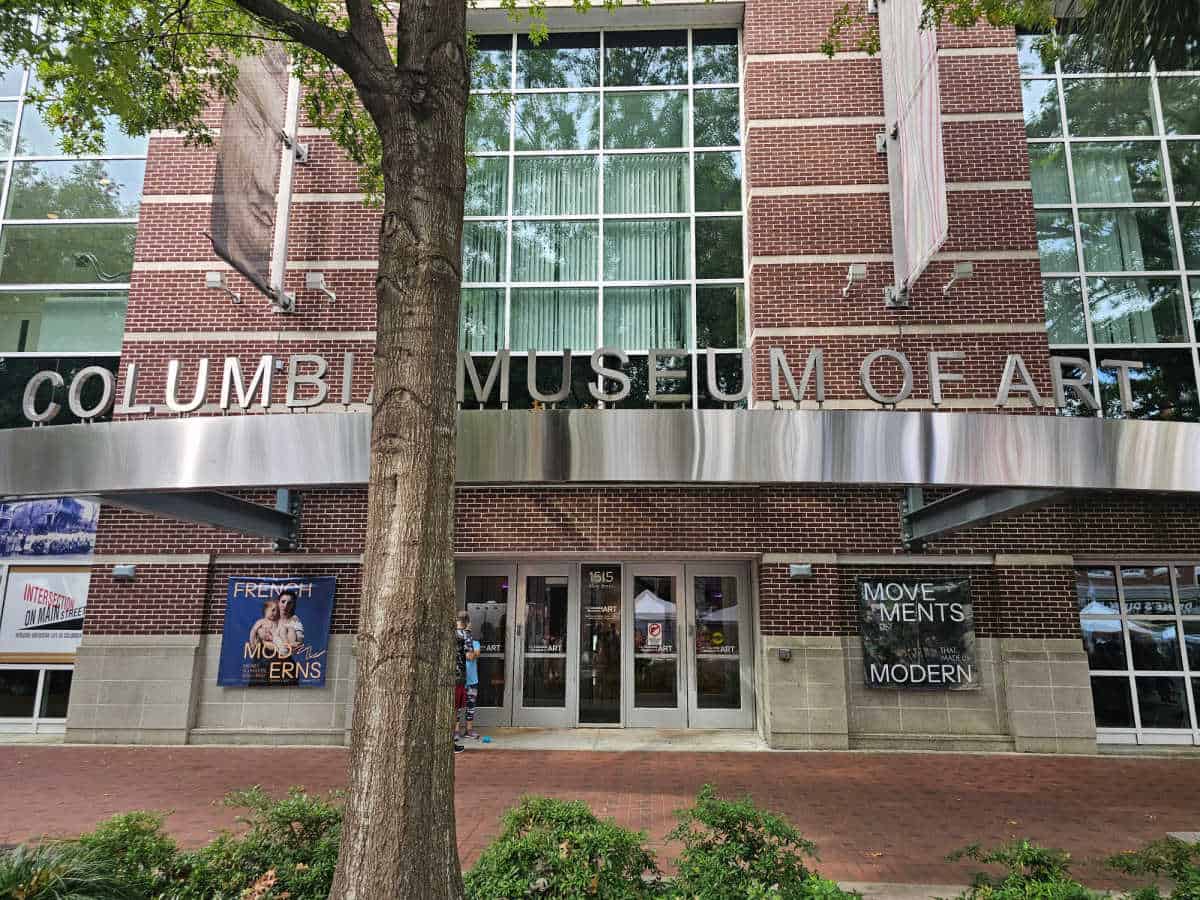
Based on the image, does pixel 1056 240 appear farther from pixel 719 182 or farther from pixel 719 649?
pixel 719 649

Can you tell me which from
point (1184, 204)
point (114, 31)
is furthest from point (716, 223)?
point (114, 31)

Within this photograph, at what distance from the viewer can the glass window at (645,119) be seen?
1206 cm

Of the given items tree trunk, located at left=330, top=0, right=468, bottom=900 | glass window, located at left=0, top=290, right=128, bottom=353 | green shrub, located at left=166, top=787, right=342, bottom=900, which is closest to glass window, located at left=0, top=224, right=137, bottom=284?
glass window, located at left=0, top=290, right=128, bottom=353

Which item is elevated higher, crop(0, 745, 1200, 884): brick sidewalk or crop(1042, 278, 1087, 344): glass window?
crop(1042, 278, 1087, 344): glass window

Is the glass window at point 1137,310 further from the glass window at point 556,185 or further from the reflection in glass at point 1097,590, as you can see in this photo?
the glass window at point 556,185

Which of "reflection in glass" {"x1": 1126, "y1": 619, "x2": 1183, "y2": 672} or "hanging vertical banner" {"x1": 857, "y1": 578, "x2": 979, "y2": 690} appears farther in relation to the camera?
"reflection in glass" {"x1": 1126, "y1": 619, "x2": 1183, "y2": 672}

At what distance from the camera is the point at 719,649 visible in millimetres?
10844

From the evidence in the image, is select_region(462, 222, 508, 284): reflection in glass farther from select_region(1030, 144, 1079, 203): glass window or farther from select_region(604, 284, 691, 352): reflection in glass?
select_region(1030, 144, 1079, 203): glass window

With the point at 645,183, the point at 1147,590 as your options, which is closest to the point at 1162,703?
the point at 1147,590

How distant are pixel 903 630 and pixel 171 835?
8.41 m

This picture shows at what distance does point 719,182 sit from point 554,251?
2.80 metres

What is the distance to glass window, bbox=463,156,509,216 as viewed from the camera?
11945 mm

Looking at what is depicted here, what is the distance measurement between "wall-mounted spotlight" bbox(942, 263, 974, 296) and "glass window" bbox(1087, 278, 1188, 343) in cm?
213

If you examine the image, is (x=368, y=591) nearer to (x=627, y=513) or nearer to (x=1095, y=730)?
(x=627, y=513)
